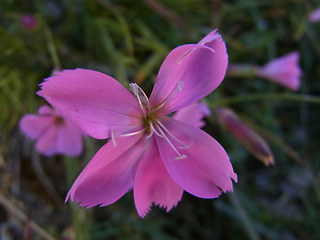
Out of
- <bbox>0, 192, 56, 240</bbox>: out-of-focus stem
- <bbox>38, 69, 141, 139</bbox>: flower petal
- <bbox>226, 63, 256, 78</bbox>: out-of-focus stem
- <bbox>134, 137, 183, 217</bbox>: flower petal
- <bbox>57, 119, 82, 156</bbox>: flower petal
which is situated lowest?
<bbox>0, 192, 56, 240</bbox>: out-of-focus stem

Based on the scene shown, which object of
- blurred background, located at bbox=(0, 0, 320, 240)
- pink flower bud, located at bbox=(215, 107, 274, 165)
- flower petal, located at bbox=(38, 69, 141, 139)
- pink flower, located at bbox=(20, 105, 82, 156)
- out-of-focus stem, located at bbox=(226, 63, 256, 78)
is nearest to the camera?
flower petal, located at bbox=(38, 69, 141, 139)

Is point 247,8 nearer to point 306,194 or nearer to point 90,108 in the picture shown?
point 306,194

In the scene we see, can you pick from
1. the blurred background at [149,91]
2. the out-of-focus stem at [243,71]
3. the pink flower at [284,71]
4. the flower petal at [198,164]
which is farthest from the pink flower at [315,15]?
the flower petal at [198,164]

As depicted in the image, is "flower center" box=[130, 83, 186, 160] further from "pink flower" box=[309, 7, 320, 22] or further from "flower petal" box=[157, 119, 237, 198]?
"pink flower" box=[309, 7, 320, 22]

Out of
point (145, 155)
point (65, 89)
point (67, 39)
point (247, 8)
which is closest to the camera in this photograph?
point (65, 89)

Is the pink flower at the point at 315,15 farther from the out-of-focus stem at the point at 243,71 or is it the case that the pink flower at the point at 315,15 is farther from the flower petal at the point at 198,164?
the flower petal at the point at 198,164

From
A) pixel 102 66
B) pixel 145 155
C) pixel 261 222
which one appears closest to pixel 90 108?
pixel 145 155

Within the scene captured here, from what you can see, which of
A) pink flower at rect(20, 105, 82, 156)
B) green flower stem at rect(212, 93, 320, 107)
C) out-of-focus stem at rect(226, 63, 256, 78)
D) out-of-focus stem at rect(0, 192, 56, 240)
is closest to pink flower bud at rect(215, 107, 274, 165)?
green flower stem at rect(212, 93, 320, 107)

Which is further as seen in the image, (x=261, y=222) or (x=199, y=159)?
(x=261, y=222)
